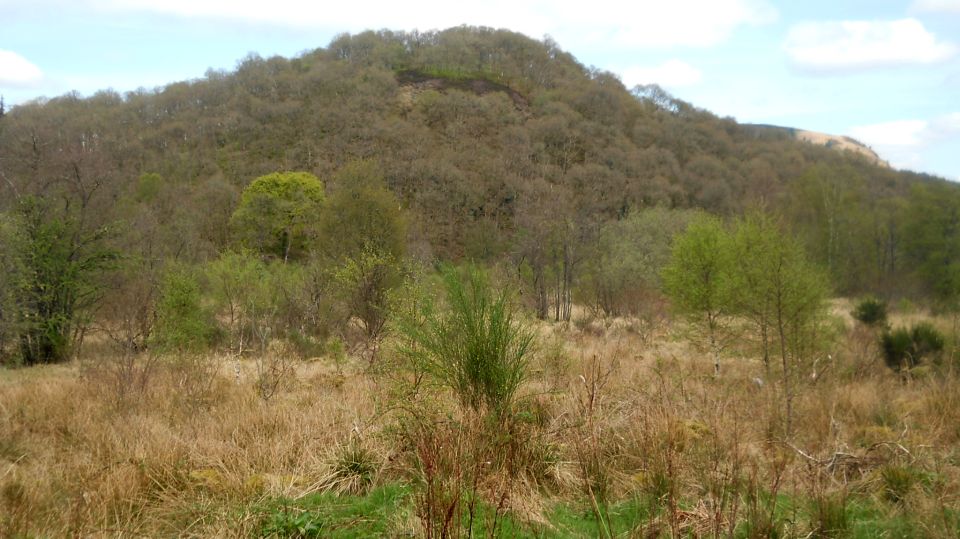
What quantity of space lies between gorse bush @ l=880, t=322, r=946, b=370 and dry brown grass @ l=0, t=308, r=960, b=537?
998 cm

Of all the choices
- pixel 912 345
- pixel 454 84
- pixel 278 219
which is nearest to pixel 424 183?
pixel 278 219

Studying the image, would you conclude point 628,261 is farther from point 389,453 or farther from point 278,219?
point 389,453

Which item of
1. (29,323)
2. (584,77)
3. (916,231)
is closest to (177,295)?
(29,323)

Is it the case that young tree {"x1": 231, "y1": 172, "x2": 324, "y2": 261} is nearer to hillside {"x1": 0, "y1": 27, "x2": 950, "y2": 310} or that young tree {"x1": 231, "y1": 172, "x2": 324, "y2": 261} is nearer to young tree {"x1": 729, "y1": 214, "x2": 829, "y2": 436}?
hillside {"x1": 0, "y1": 27, "x2": 950, "y2": 310}

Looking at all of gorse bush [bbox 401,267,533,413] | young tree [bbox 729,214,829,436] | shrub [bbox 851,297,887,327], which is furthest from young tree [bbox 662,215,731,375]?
gorse bush [bbox 401,267,533,413]

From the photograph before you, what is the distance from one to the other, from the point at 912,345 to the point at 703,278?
575cm

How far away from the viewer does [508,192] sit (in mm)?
60906

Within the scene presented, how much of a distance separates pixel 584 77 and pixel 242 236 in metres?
81.4

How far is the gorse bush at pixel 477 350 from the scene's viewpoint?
5.73 metres

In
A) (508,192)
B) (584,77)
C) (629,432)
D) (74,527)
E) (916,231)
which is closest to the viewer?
(74,527)

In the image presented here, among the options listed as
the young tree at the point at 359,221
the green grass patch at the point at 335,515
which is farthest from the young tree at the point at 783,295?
the young tree at the point at 359,221

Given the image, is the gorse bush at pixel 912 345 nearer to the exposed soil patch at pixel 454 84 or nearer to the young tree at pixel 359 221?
the young tree at pixel 359 221

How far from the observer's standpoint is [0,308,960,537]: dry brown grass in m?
4.21

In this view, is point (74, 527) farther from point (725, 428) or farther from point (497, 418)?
point (725, 428)
